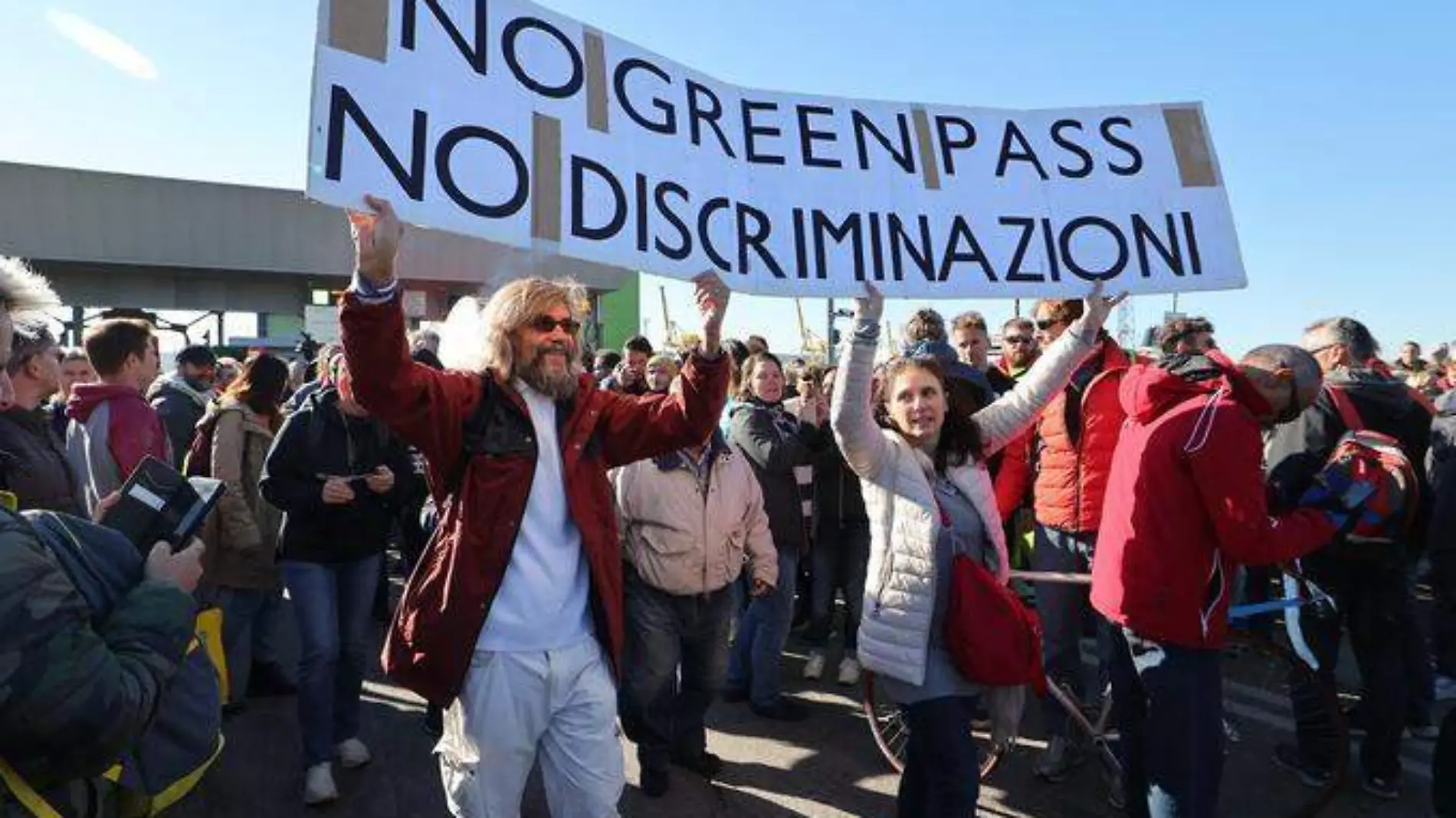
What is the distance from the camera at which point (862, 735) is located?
438 cm

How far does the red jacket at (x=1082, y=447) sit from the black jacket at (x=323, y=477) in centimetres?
287

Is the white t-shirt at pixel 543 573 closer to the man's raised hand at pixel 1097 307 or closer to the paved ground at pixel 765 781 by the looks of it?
the paved ground at pixel 765 781

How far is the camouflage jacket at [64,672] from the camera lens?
48.6 inches

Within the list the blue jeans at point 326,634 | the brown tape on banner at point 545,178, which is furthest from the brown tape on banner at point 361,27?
the blue jeans at point 326,634

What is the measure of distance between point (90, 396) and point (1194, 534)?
14.6ft

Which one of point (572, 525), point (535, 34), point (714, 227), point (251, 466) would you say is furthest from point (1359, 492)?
point (251, 466)

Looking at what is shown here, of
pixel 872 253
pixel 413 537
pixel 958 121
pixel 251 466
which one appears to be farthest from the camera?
pixel 413 537

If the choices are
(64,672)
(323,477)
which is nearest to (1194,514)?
(64,672)

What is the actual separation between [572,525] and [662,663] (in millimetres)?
1422

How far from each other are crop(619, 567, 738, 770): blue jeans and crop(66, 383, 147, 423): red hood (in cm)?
244

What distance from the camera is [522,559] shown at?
90.9 inches

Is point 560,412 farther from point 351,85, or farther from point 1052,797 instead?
point 1052,797

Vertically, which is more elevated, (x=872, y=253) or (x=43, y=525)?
(x=872, y=253)

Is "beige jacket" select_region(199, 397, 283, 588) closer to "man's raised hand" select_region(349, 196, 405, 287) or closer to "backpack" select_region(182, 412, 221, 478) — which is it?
"backpack" select_region(182, 412, 221, 478)
